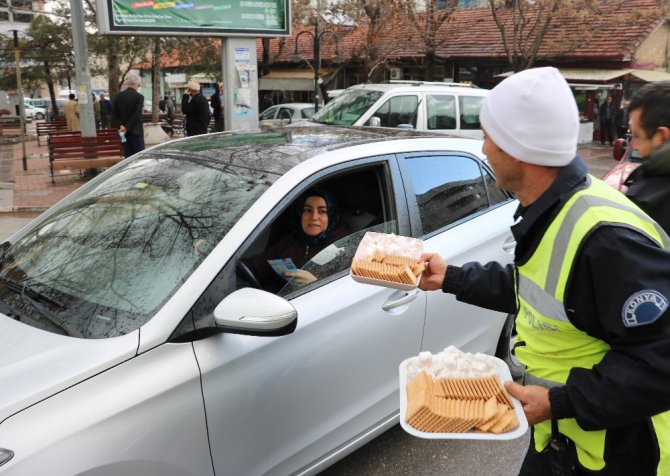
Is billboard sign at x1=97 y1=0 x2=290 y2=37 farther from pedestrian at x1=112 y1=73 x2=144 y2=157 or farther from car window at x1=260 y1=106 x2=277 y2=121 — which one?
car window at x1=260 y1=106 x2=277 y2=121

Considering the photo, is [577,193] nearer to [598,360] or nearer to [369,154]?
[598,360]

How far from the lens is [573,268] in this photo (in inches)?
53.2

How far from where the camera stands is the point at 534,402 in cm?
143

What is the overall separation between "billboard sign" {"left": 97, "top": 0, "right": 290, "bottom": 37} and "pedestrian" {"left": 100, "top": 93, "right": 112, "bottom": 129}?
14464mm

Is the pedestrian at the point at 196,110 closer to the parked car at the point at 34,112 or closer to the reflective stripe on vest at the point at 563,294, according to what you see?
the reflective stripe on vest at the point at 563,294

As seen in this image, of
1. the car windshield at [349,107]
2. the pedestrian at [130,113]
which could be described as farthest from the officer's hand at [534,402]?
the pedestrian at [130,113]

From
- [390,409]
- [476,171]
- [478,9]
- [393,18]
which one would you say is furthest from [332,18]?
[390,409]

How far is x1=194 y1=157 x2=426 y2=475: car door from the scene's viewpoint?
2.02 metres

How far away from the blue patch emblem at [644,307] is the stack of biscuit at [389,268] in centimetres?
76

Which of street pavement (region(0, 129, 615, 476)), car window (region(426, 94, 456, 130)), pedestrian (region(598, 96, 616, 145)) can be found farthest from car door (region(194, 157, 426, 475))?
pedestrian (region(598, 96, 616, 145))

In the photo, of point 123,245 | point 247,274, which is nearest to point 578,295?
point 247,274

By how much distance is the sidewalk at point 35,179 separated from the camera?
9672mm

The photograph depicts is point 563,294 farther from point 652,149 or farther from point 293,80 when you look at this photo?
point 293,80

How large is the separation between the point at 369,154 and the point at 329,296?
0.79 m
